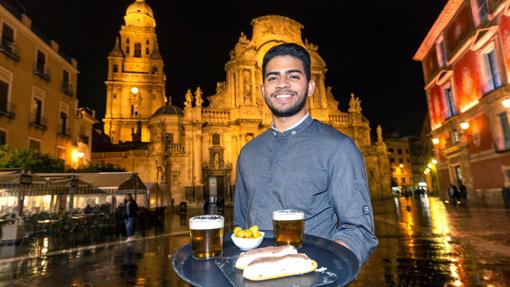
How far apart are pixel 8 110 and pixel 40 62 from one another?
17.7ft

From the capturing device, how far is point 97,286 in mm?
6344

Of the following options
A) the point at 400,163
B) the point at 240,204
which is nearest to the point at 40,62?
the point at 240,204

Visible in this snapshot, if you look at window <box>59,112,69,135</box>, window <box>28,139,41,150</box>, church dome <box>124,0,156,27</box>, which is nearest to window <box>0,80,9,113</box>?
window <box>28,139,41,150</box>

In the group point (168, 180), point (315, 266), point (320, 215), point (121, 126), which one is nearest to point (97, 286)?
point (320, 215)

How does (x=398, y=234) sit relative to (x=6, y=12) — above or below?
below

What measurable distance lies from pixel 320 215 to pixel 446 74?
2796cm

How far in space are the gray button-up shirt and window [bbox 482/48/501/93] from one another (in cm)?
2218

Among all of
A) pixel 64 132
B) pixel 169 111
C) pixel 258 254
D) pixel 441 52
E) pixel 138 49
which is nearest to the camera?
pixel 258 254

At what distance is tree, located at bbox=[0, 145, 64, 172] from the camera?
15.2m

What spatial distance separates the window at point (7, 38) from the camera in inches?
743

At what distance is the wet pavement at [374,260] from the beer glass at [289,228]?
492cm

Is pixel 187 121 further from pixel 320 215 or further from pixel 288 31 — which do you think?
pixel 320 215

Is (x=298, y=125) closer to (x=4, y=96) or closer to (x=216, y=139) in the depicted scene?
(x=4, y=96)

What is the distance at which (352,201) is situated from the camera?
75.9 inches
